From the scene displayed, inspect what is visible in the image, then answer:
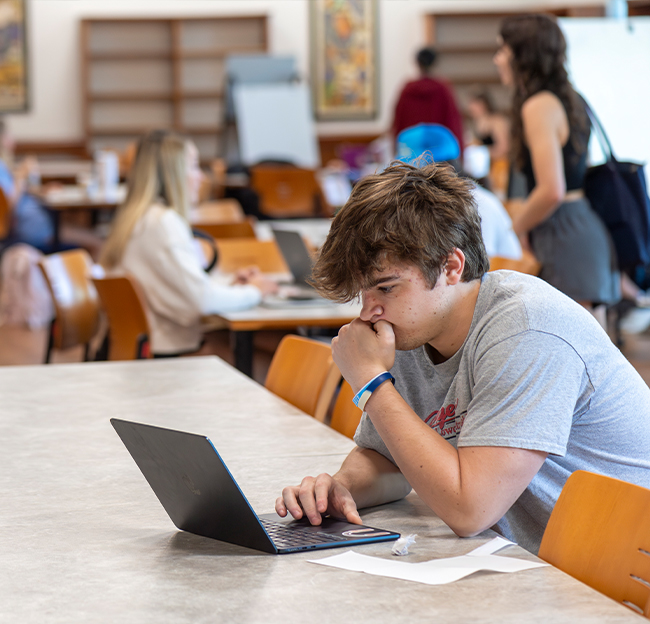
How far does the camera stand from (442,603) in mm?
972

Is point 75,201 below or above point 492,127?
below

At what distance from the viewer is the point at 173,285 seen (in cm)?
340

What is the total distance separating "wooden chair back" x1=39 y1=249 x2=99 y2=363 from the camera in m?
3.74

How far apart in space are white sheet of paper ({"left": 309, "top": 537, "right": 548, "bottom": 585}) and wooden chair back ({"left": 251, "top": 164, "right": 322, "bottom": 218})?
20.6 feet

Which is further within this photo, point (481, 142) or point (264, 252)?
point (481, 142)

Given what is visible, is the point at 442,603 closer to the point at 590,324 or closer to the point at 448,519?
the point at 448,519

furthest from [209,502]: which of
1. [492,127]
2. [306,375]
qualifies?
[492,127]

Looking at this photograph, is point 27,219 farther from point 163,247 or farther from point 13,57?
point 13,57

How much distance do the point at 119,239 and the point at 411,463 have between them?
2536 millimetres

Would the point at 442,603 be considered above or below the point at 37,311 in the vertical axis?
above

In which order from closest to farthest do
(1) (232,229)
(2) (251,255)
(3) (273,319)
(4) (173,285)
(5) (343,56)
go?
(3) (273,319)
(4) (173,285)
(2) (251,255)
(1) (232,229)
(5) (343,56)

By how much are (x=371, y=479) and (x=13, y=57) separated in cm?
1085

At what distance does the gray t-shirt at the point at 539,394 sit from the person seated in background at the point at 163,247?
211cm

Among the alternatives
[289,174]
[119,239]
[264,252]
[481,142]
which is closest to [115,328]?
[119,239]
